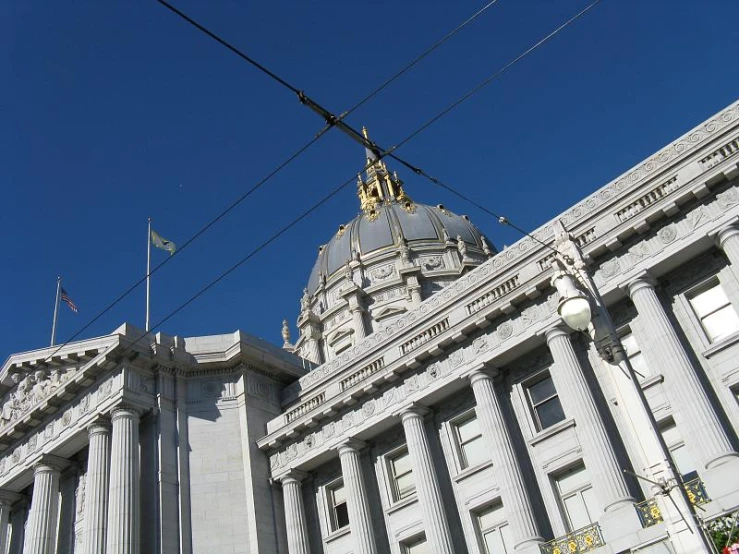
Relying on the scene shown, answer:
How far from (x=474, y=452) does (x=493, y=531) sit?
2.68 metres

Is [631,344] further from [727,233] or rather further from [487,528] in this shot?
[487,528]

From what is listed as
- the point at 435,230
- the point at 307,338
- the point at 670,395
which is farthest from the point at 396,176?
the point at 670,395

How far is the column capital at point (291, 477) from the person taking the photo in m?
29.5

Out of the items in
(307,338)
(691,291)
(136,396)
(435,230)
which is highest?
(435,230)

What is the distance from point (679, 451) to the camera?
21531 mm

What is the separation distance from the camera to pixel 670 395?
71.1 feet

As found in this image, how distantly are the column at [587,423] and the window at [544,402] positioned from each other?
25.5 inches

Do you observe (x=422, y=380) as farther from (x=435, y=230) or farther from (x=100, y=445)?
(x=435, y=230)

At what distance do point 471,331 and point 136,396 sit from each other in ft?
41.8

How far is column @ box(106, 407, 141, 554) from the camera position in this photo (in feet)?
86.2

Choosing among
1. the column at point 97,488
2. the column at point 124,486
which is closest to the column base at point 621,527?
the column at point 124,486

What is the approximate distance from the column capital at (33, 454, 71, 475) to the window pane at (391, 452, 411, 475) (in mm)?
13749

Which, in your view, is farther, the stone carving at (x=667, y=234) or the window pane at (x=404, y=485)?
the window pane at (x=404, y=485)

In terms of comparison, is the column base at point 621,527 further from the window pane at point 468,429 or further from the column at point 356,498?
the column at point 356,498
